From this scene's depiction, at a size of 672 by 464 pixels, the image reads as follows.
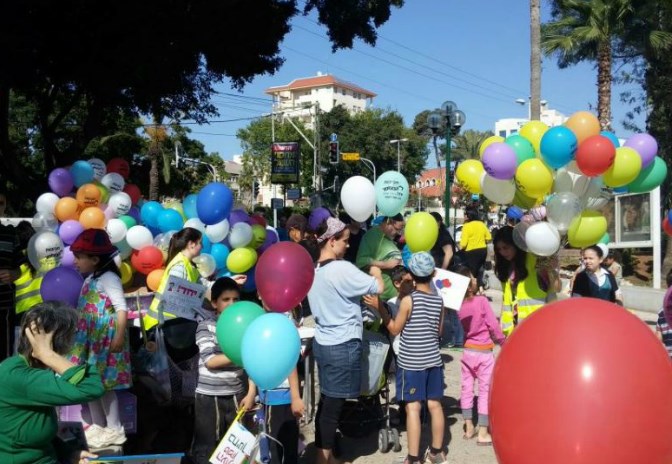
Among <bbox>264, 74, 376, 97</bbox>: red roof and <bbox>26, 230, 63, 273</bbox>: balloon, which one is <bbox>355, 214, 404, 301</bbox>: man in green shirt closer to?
<bbox>26, 230, 63, 273</bbox>: balloon

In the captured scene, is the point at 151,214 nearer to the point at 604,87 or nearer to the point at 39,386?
the point at 39,386

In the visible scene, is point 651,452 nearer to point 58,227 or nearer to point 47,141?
point 58,227

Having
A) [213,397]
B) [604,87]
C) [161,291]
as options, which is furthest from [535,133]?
[604,87]

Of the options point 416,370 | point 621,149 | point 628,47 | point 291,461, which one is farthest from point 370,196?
point 628,47

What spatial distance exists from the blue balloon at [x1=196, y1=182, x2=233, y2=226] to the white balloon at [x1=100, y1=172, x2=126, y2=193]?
251cm

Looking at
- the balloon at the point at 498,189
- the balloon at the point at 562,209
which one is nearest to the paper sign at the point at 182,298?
the balloon at the point at 498,189

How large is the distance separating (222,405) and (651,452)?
268cm

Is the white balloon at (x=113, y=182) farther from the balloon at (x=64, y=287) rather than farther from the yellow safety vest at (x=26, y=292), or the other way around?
the balloon at (x=64, y=287)

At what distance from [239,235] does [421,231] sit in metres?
3.05

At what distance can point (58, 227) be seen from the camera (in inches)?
340

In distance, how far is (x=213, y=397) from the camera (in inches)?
156

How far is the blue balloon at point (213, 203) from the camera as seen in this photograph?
716cm

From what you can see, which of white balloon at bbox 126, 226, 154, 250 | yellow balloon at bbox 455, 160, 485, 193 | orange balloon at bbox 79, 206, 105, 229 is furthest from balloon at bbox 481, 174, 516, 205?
orange balloon at bbox 79, 206, 105, 229

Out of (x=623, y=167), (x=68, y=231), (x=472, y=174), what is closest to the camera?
(x=623, y=167)
